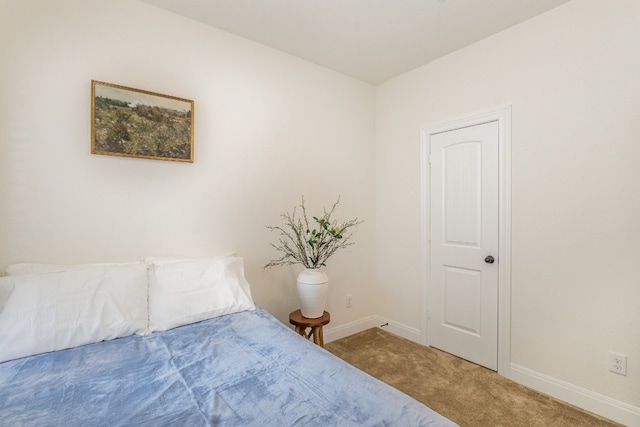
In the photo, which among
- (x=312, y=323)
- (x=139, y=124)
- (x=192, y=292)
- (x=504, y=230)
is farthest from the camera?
(x=504, y=230)

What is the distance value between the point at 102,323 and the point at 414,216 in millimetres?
2605

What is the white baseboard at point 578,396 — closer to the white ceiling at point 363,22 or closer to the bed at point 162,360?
the bed at point 162,360

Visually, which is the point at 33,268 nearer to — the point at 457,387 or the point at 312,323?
the point at 312,323

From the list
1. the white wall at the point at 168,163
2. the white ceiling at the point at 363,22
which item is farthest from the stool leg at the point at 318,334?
the white ceiling at the point at 363,22

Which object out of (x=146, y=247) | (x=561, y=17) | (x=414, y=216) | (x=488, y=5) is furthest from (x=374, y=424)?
(x=561, y=17)

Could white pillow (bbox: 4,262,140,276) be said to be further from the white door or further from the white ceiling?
the white door

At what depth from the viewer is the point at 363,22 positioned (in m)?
2.29

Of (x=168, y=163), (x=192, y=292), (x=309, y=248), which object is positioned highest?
(x=168, y=163)

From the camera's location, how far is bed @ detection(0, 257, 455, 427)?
0.98 metres

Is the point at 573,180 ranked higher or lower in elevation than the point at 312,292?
higher

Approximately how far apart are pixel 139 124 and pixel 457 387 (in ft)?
9.43

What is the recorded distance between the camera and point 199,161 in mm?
2262

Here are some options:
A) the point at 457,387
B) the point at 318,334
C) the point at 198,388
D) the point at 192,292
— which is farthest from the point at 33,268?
the point at 457,387

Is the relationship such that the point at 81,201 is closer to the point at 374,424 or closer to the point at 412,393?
the point at 374,424
